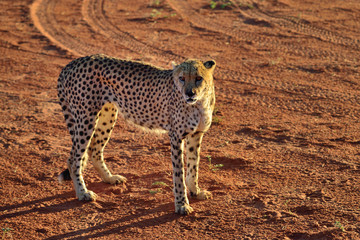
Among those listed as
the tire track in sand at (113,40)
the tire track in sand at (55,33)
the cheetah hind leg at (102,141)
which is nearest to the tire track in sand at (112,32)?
the tire track in sand at (113,40)

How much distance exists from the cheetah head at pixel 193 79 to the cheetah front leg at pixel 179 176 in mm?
614

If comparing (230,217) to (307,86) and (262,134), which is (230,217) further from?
(307,86)

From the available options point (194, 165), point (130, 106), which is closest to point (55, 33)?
point (130, 106)

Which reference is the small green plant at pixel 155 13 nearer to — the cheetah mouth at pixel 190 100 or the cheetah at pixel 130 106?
the cheetah at pixel 130 106

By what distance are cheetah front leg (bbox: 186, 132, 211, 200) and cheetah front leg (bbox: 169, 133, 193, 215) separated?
0.26 metres

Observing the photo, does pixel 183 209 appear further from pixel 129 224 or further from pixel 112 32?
pixel 112 32

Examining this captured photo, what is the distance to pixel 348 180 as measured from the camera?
594 centimetres

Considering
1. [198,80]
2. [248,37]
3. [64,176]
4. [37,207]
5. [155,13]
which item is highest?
[198,80]

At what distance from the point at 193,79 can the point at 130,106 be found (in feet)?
3.54

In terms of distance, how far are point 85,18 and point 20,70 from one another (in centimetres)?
418

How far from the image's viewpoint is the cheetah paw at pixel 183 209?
5.40 metres

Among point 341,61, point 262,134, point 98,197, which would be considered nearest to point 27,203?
point 98,197

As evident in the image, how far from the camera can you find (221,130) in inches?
307

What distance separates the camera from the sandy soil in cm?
530
